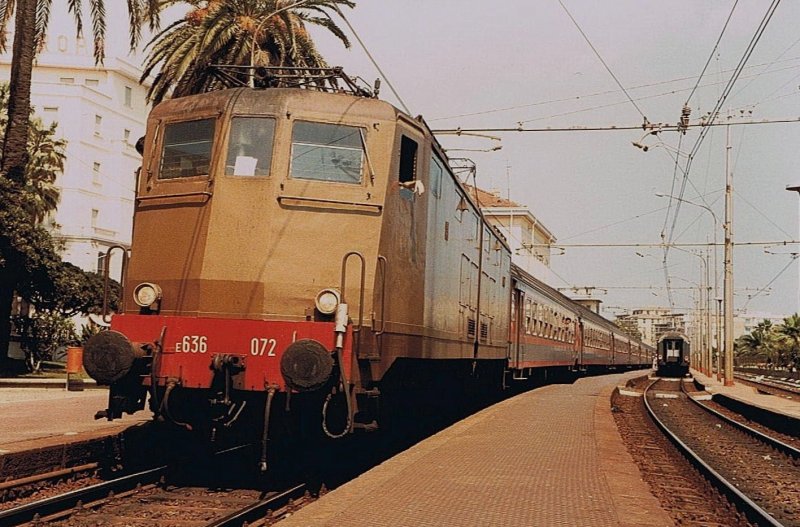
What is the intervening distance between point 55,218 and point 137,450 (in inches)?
1632

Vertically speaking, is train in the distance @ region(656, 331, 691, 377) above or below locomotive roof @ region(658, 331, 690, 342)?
below

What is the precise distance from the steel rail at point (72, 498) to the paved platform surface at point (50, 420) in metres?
1.29

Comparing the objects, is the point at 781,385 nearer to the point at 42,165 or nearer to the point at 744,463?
the point at 744,463

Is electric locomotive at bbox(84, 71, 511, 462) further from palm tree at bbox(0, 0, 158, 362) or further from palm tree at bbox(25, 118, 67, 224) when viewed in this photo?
palm tree at bbox(25, 118, 67, 224)

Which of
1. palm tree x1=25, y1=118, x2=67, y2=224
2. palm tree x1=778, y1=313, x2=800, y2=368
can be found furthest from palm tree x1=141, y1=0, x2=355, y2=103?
palm tree x1=778, y1=313, x2=800, y2=368

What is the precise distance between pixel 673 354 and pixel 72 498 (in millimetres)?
52094

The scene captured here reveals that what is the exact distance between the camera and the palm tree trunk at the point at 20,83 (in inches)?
849

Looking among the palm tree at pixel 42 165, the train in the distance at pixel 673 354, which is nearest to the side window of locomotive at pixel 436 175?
the palm tree at pixel 42 165

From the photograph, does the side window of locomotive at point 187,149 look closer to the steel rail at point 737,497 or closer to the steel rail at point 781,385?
the steel rail at point 737,497

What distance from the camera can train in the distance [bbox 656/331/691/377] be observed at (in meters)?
55.6

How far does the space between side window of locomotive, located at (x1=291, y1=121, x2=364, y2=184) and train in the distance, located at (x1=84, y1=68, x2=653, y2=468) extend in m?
0.01

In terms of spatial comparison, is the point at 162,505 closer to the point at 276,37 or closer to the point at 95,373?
the point at 95,373

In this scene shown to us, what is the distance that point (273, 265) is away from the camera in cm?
861

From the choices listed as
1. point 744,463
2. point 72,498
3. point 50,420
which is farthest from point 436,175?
point 744,463
